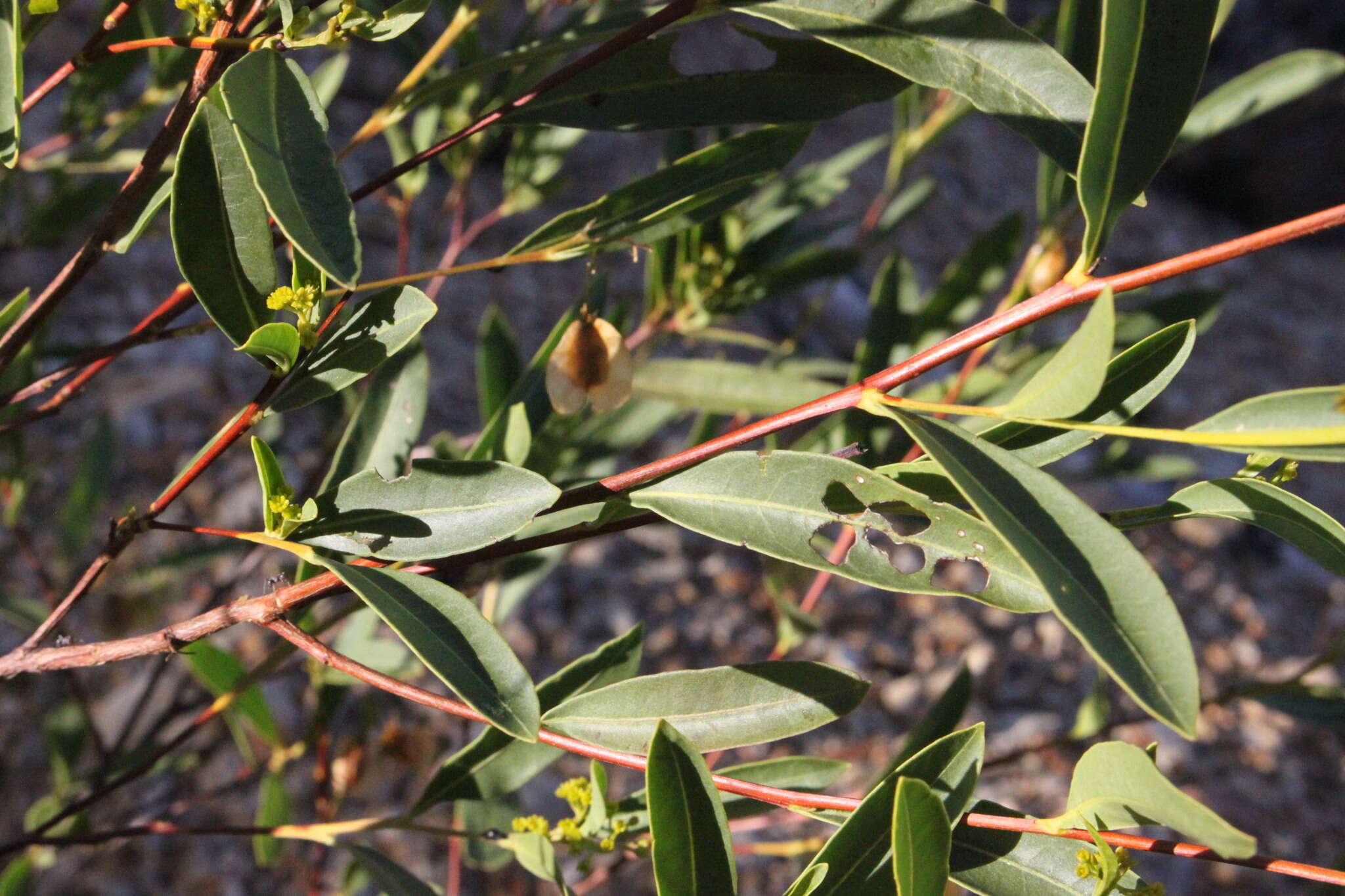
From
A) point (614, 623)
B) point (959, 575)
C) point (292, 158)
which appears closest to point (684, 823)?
point (292, 158)

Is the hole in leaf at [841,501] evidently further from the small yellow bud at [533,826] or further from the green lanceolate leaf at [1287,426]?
the small yellow bud at [533,826]

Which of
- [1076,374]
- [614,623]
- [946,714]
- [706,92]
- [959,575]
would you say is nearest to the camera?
[1076,374]

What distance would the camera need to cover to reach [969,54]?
1.73 ft

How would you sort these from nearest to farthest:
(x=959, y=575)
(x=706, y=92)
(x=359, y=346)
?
(x=359, y=346) < (x=706, y=92) < (x=959, y=575)

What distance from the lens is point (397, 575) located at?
0.51m

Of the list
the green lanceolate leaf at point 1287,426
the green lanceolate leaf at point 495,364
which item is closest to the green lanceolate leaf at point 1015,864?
the green lanceolate leaf at point 1287,426

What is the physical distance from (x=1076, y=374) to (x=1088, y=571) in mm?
81

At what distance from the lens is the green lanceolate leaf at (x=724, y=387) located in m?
0.97

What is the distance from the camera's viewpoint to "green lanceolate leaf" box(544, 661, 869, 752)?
562mm

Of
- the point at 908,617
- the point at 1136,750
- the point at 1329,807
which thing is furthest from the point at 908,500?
the point at 1329,807

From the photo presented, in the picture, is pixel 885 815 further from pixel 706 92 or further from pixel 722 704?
pixel 706 92

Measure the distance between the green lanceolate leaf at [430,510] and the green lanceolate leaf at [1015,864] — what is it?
0.96 feet

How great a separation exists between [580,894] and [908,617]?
0.99 m

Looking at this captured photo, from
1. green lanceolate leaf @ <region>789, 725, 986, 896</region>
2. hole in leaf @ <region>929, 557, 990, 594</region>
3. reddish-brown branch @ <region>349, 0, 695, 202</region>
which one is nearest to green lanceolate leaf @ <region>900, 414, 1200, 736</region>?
green lanceolate leaf @ <region>789, 725, 986, 896</region>
